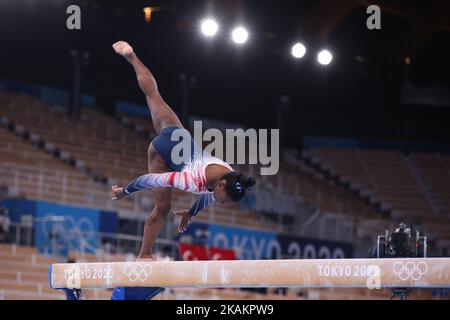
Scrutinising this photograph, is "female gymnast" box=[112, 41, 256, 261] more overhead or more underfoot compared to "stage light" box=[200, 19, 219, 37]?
more underfoot

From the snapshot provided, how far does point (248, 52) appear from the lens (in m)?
22.2

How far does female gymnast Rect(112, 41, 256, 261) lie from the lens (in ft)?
28.1

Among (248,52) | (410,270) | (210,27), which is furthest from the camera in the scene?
(248,52)

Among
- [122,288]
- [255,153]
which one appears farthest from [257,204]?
[122,288]

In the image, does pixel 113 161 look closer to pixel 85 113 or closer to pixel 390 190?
pixel 85 113

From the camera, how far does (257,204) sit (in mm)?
22359

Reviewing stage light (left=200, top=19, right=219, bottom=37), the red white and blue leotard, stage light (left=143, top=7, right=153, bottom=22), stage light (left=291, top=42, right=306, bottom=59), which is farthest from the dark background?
the red white and blue leotard

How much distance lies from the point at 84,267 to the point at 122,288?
2.13 ft

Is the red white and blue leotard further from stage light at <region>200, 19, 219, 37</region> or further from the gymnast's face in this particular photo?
stage light at <region>200, 19, 219, 37</region>

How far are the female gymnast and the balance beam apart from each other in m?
0.50
